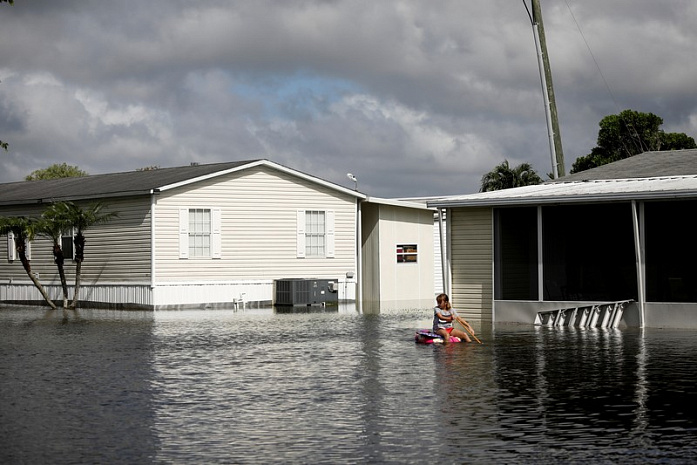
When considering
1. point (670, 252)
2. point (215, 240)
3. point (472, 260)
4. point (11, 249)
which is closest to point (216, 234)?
point (215, 240)

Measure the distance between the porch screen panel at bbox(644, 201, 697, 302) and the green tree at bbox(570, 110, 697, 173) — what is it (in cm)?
4741

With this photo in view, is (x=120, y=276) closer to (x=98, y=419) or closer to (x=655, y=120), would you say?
(x=98, y=419)

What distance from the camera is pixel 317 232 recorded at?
127 feet

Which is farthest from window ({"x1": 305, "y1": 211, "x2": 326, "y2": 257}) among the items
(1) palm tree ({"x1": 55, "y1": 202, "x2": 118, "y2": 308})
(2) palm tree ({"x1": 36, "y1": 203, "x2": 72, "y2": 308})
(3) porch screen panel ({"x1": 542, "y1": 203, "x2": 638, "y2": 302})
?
(3) porch screen panel ({"x1": 542, "y1": 203, "x2": 638, "y2": 302})

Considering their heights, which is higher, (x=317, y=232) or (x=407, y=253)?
(x=317, y=232)

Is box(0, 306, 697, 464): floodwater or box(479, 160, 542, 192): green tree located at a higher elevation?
box(479, 160, 542, 192): green tree

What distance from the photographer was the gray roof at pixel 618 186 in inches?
960

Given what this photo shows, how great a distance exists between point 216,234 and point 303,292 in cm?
349

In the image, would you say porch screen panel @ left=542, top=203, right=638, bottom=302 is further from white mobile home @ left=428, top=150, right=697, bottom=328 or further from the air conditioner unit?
the air conditioner unit

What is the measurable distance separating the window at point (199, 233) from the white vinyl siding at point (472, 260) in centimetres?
1041

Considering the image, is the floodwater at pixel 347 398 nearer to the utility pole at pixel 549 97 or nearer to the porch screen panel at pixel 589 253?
the porch screen panel at pixel 589 253

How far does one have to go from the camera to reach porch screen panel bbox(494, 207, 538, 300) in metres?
26.5

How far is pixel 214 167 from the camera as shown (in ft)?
125

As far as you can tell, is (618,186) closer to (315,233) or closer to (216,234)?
(216,234)
